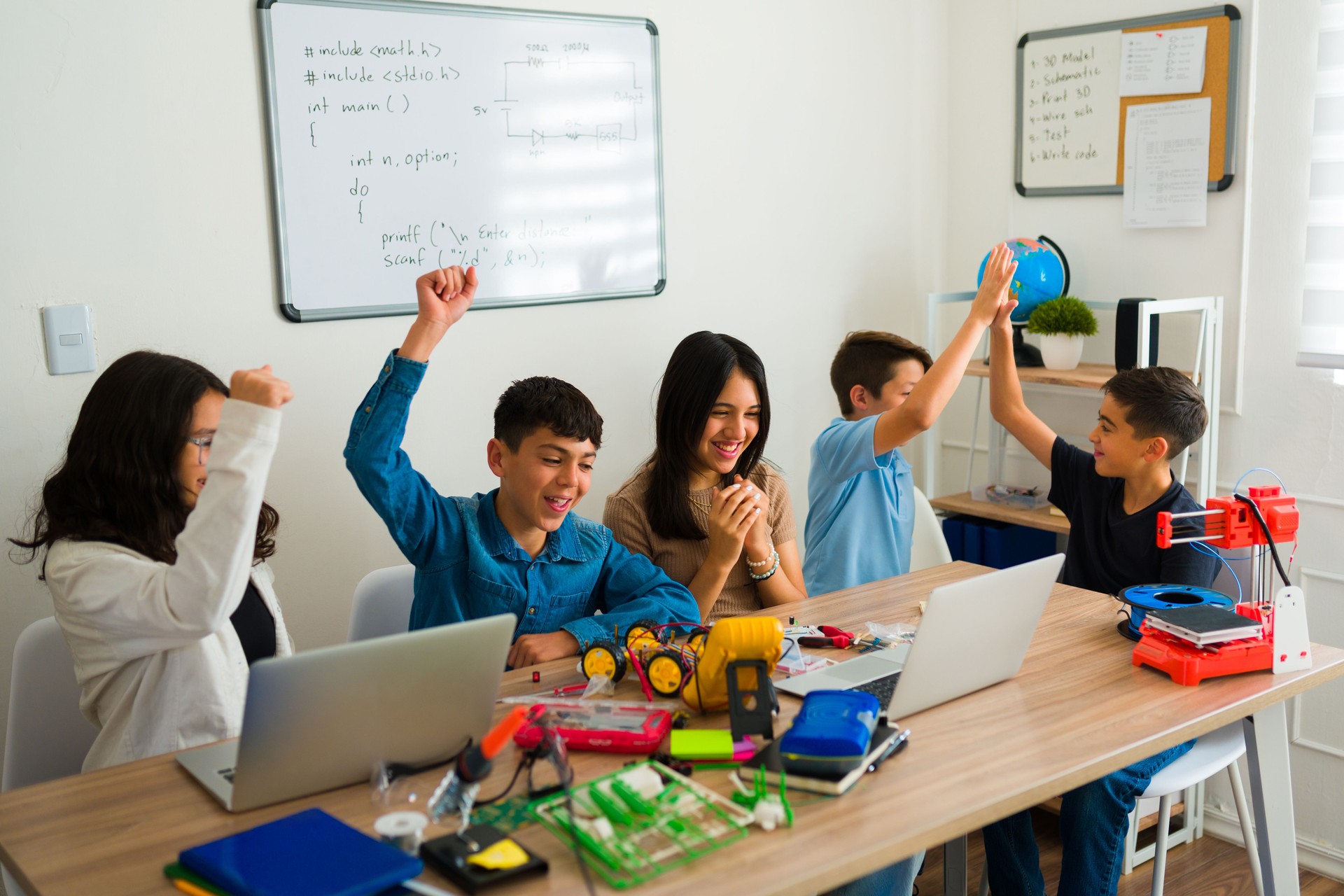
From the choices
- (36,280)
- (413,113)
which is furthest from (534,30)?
(36,280)

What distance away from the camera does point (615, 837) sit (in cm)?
119

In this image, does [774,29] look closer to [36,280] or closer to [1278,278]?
[1278,278]

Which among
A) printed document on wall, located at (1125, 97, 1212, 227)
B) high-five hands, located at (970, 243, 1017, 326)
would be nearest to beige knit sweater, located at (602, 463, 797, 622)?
high-five hands, located at (970, 243, 1017, 326)

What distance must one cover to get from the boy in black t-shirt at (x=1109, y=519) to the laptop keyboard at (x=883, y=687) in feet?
1.57

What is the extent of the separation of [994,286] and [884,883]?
1.08 m

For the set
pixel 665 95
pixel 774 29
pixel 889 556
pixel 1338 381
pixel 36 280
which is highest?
pixel 774 29

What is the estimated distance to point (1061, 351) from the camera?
9.86 ft

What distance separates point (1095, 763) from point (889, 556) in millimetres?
1169

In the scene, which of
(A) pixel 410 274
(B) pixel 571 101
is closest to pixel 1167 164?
(B) pixel 571 101

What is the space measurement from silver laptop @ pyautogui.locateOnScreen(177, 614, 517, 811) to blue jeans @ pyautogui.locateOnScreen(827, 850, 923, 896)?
2.53 ft

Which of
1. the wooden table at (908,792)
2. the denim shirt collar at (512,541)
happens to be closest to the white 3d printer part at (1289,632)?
the wooden table at (908,792)

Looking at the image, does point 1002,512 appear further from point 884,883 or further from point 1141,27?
point 884,883

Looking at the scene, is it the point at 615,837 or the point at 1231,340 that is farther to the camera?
the point at 1231,340

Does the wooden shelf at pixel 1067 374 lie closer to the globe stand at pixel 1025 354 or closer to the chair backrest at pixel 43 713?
the globe stand at pixel 1025 354
